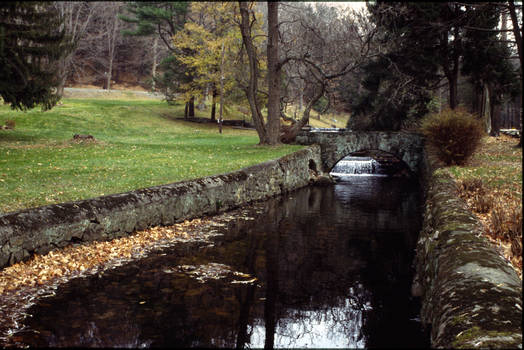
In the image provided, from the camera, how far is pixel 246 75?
104 feet

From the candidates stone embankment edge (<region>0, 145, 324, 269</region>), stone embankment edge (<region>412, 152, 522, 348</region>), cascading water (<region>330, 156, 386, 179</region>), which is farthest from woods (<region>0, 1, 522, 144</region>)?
stone embankment edge (<region>412, 152, 522, 348</region>)

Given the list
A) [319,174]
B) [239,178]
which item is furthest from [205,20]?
[239,178]

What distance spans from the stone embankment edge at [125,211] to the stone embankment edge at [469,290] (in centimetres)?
577

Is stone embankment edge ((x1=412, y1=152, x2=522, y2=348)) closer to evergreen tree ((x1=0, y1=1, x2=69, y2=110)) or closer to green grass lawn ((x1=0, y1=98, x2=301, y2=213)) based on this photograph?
green grass lawn ((x1=0, y1=98, x2=301, y2=213))

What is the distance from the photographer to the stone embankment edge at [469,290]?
11.8 feet

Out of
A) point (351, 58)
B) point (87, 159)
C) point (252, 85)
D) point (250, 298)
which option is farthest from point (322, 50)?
point (250, 298)

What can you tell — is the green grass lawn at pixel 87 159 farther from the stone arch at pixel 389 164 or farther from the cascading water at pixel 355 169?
the stone arch at pixel 389 164

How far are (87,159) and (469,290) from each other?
15031 mm

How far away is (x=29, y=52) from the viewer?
15.5 m

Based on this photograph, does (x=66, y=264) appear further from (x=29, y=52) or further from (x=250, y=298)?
(x=29, y=52)

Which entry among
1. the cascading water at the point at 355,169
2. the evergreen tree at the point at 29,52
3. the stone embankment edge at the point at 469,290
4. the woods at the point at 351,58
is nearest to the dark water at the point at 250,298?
the stone embankment edge at the point at 469,290

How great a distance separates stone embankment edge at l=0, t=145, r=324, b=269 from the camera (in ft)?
24.1

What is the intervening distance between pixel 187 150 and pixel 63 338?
53.4 ft

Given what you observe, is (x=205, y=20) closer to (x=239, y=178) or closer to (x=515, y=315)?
(x=239, y=178)
